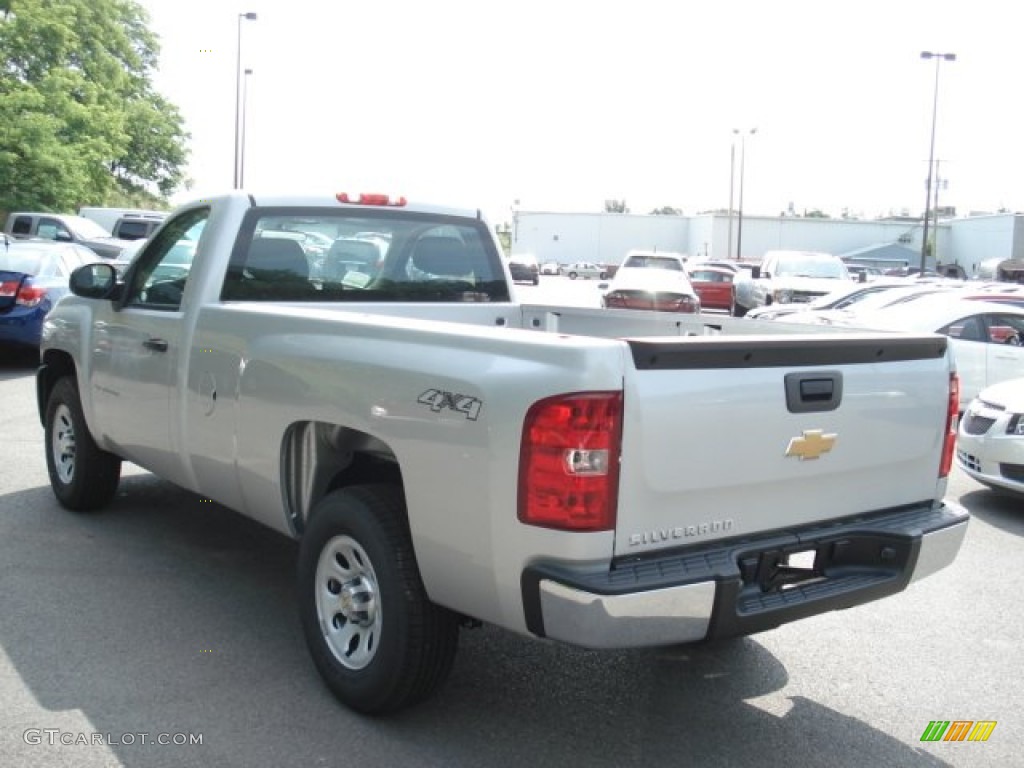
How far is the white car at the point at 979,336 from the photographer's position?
11047mm

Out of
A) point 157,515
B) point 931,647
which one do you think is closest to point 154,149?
point 157,515

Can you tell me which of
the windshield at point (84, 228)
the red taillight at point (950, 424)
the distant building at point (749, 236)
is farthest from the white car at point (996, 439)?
the distant building at point (749, 236)

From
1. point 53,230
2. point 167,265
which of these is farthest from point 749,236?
point 167,265

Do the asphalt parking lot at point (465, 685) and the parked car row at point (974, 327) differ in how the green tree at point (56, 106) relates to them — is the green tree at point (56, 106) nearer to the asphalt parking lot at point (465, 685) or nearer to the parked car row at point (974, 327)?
the parked car row at point (974, 327)

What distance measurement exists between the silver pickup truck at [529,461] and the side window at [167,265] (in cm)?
13

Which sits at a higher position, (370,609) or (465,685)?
(370,609)

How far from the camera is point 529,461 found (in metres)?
3.16

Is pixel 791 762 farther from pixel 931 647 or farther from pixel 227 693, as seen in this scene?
pixel 227 693

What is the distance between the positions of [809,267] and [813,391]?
23202mm

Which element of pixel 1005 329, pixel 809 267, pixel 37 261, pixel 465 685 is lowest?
pixel 465 685

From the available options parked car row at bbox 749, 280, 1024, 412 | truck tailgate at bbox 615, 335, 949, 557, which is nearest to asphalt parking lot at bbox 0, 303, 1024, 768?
truck tailgate at bbox 615, 335, 949, 557

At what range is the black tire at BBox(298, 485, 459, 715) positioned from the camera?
3.66m

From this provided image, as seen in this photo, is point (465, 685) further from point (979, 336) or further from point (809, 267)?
point (809, 267)

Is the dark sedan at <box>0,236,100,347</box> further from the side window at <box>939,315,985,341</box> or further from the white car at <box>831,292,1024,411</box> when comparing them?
the side window at <box>939,315,985,341</box>
